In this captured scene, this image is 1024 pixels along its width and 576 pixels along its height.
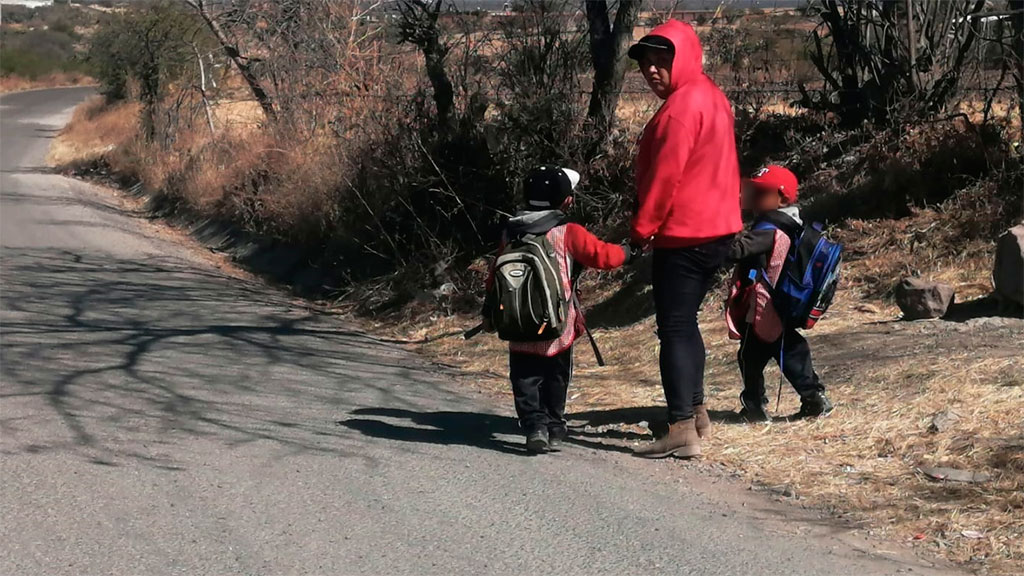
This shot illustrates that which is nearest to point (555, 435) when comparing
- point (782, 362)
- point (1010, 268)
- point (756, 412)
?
point (756, 412)

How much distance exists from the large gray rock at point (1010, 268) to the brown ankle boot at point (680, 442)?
9.53ft

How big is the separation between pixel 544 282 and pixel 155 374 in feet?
12.2

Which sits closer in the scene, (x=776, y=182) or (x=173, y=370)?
(x=776, y=182)

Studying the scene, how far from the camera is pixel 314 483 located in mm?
5848

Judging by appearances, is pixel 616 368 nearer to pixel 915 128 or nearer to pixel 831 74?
pixel 915 128

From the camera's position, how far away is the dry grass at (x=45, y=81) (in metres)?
66.6

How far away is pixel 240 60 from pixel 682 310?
53.7ft

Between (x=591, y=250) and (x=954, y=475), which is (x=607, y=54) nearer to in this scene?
(x=591, y=250)

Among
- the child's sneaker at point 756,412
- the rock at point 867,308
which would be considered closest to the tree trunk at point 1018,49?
the rock at point 867,308

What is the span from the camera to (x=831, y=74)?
12508 mm

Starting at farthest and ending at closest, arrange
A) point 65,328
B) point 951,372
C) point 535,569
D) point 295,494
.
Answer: point 65,328 < point 951,372 < point 295,494 < point 535,569

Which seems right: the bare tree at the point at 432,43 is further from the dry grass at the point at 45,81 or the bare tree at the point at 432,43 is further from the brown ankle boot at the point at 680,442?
the dry grass at the point at 45,81

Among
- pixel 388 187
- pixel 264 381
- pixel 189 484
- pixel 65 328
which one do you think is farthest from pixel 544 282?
pixel 388 187

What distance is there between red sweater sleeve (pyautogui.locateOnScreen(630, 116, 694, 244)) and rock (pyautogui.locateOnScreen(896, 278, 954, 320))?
3.20 m
